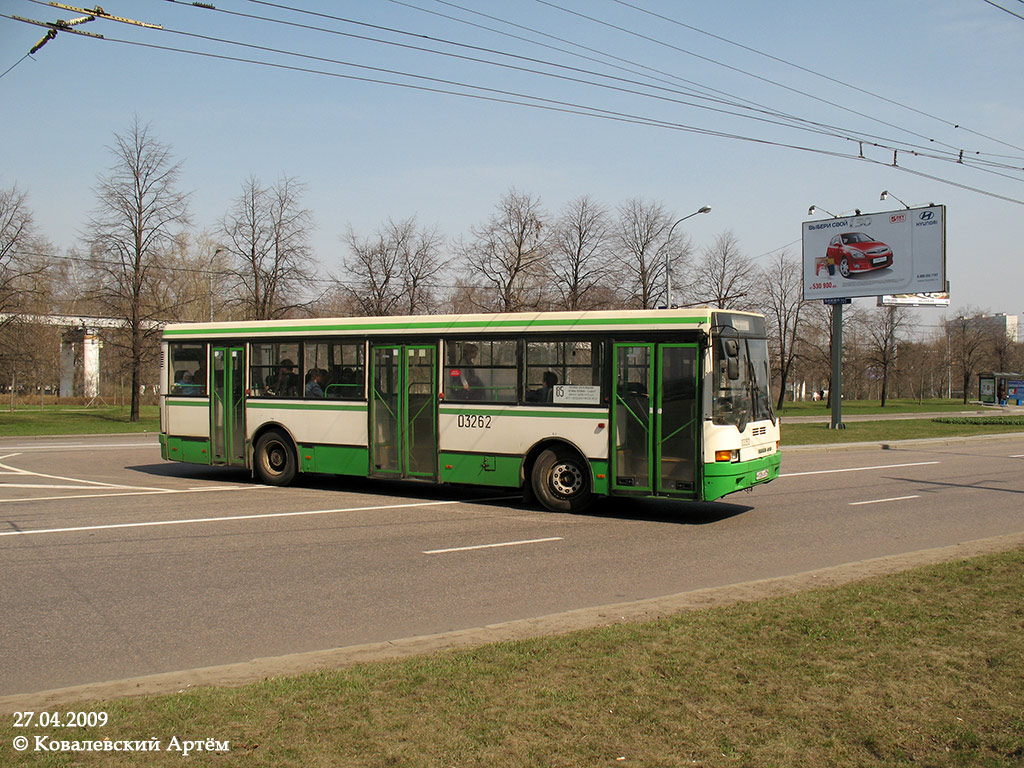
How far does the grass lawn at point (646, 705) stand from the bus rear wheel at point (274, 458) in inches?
426

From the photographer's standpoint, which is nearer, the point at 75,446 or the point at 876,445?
the point at 75,446

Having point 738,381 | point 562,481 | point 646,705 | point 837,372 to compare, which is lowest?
point 646,705

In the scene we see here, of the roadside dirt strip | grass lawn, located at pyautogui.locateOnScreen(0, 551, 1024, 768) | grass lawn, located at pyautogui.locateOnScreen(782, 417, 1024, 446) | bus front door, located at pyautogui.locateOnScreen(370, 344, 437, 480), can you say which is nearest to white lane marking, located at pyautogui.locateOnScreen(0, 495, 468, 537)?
bus front door, located at pyautogui.locateOnScreen(370, 344, 437, 480)

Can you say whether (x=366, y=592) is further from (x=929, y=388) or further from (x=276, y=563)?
(x=929, y=388)

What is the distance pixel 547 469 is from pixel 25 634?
799 cm

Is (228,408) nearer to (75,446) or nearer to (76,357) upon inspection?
(75,446)

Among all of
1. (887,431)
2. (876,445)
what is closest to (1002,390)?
(887,431)

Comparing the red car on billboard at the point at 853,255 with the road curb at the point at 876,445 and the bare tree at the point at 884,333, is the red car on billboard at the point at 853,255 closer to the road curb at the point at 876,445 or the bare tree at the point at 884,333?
the road curb at the point at 876,445

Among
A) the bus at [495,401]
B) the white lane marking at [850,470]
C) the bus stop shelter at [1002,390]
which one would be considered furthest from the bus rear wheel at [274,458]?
the bus stop shelter at [1002,390]

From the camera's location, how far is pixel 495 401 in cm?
1370

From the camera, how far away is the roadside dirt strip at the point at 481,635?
5.04 meters

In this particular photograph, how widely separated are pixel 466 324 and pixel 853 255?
30.5 meters

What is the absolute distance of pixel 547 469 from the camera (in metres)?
13.3

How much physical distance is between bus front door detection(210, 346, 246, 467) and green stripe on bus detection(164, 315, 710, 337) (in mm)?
507
